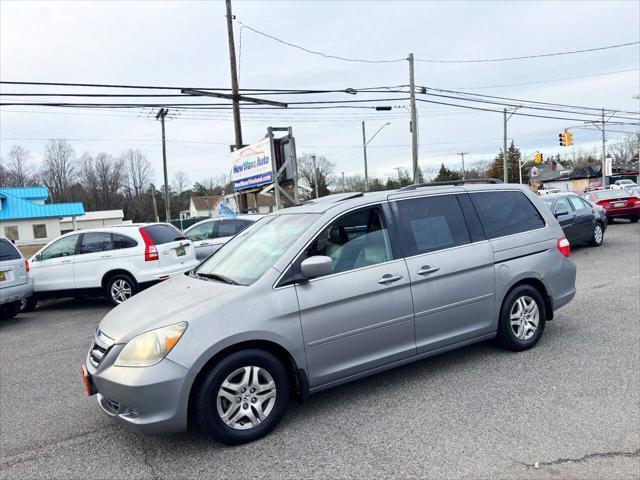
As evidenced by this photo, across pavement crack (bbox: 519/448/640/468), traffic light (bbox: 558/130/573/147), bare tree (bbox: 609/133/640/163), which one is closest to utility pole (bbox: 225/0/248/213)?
pavement crack (bbox: 519/448/640/468)

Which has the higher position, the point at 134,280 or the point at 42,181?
the point at 42,181

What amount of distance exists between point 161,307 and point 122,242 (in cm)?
636

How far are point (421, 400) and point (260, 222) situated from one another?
7.55ft

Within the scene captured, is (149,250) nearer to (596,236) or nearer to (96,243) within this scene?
(96,243)

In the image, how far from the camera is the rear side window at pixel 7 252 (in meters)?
8.68

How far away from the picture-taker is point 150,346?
324 centimetres

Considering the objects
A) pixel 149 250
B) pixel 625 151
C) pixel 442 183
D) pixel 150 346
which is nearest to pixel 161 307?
pixel 150 346

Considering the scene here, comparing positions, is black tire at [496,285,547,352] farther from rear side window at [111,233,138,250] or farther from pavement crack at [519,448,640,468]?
rear side window at [111,233,138,250]

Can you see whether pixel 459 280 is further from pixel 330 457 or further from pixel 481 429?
pixel 330 457

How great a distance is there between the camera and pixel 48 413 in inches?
169

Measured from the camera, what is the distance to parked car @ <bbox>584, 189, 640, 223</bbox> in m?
18.5

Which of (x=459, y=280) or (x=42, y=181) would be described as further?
(x=42, y=181)

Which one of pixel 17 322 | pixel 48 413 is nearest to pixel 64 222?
pixel 17 322

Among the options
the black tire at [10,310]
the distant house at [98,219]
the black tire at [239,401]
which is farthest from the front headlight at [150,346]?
the distant house at [98,219]
